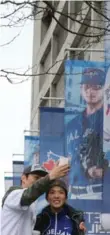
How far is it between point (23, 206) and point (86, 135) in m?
7.24

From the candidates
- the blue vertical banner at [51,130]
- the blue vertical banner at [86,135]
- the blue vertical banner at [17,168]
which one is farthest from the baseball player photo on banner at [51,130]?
the blue vertical banner at [17,168]

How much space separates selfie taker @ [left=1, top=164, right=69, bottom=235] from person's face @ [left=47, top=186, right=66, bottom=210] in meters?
0.12

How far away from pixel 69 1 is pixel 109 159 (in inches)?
593

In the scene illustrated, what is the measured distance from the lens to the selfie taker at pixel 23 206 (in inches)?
177

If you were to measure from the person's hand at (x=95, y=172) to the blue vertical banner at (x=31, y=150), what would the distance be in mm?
6243

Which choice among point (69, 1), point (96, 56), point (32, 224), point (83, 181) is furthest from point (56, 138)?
point (69, 1)

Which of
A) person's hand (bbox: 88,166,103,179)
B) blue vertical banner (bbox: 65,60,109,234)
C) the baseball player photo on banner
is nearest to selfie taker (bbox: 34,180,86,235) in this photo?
blue vertical banner (bbox: 65,60,109,234)

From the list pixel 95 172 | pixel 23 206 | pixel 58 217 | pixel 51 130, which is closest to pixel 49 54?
pixel 51 130

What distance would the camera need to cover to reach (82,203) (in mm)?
11414

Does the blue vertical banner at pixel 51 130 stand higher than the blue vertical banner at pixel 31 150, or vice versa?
the blue vertical banner at pixel 51 130

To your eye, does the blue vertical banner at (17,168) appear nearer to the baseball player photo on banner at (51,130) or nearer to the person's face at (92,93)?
the baseball player photo on banner at (51,130)

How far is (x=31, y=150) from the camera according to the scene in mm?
19047

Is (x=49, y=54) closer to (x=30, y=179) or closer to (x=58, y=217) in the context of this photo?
(x=30, y=179)

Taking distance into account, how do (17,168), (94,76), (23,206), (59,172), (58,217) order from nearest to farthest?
1. (59,172)
2. (23,206)
3. (58,217)
4. (94,76)
5. (17,168)
